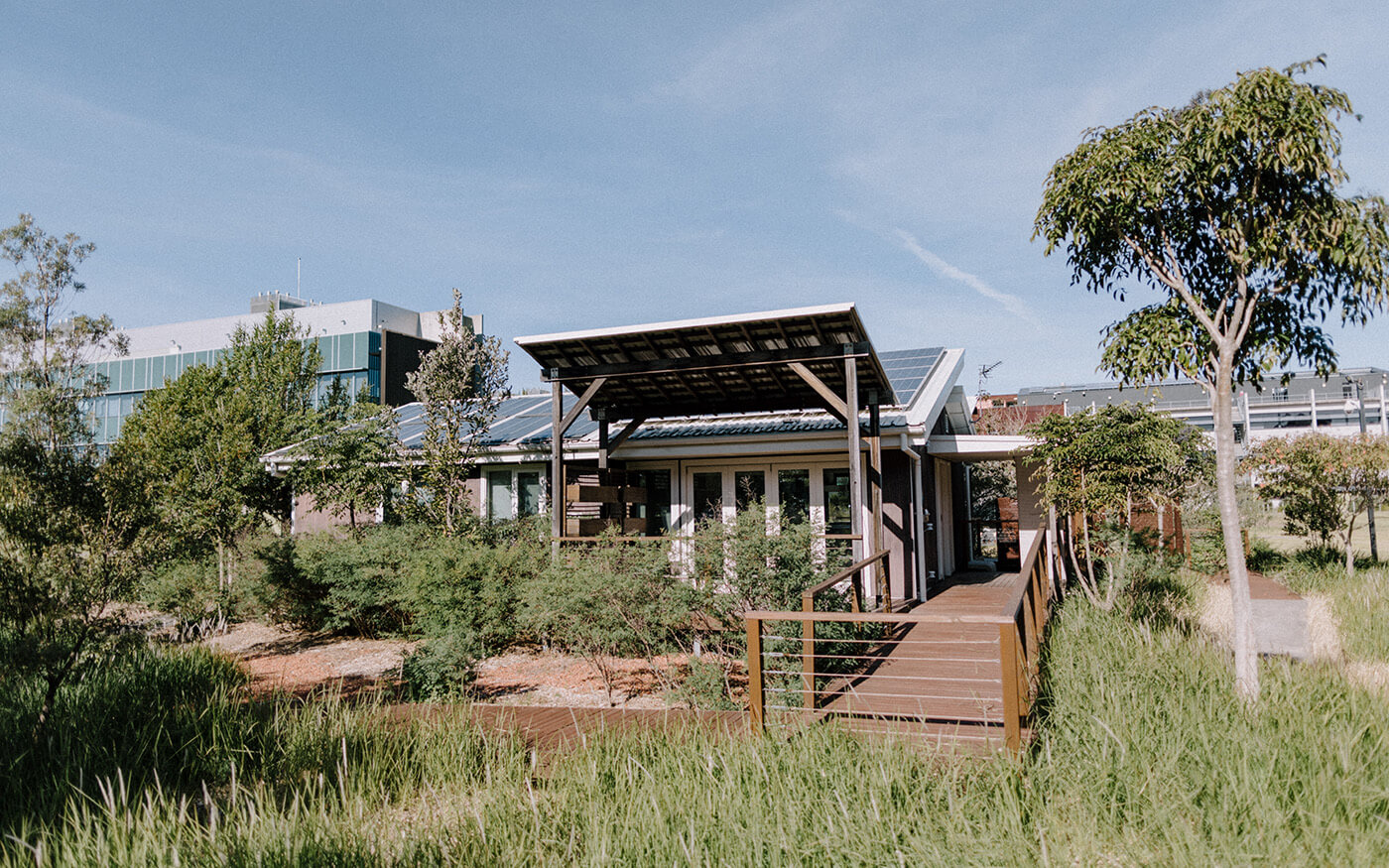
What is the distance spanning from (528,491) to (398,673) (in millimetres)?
6094

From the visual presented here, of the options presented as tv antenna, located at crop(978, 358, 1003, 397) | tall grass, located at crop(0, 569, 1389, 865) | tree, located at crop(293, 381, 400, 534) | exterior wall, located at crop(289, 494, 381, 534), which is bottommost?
tall grass, located at crop(0, 569, 1389, 865)

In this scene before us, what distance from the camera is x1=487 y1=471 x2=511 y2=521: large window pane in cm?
1512

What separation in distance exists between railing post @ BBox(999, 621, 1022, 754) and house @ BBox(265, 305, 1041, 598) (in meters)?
5.04

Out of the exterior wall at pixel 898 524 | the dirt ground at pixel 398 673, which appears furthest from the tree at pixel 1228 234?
the exterior wall at pixel 898 524

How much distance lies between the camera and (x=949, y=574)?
51.7 feet

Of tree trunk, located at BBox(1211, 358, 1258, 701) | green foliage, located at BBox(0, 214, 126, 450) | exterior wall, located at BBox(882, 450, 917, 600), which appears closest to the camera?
tree trunk, located at BBox(1211, 358, 1258, 701)

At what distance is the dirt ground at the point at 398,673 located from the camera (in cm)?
→ 817

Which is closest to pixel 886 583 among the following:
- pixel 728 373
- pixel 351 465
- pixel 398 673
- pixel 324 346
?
pixel 728 373

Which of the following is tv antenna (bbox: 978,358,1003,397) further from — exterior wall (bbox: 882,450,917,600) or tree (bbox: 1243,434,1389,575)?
exterior wall (bbox: 882,450,917,600)

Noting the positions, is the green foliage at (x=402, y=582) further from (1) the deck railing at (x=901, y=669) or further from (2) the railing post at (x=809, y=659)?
(2) the railing post at (x=809, y=659)

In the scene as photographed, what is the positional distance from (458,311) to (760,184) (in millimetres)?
5923

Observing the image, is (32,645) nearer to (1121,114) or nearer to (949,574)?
(1121,114)

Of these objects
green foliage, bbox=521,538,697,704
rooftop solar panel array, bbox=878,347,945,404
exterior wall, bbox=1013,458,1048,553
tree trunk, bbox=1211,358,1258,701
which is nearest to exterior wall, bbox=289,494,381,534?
green foliage, bbox=521,538,697,704

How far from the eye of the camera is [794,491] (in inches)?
532
